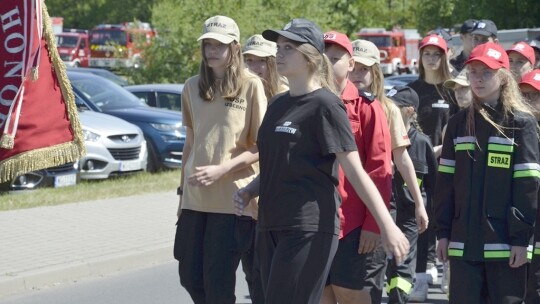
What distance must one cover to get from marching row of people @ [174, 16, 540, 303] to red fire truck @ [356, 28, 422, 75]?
150ft

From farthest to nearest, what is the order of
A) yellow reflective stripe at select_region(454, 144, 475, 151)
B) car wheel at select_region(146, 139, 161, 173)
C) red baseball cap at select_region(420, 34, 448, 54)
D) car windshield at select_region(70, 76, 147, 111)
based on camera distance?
car wheel at select_region(146, 139, 161, 173), car windshield at select_region(70, 76, 147, 111), red baseball cap at select_region(420, 34, 448, 54), yellow reflective stripe at select_region(454, 144, 475, 151)

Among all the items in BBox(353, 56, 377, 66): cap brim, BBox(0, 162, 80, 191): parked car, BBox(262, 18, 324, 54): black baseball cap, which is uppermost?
BBox(262, 18, 324, 54): black baseball cap

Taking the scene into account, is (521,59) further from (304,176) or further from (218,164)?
(304,176)

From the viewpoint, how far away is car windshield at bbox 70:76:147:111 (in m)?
18.4

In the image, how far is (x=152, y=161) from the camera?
61.2ft

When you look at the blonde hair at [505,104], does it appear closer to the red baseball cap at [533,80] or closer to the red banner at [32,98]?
the red baseball cap at [533,80]

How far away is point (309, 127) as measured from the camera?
509 centimetres

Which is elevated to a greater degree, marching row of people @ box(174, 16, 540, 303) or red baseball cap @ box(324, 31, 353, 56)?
red baseball cap @ box(324, 31, 353, 56)

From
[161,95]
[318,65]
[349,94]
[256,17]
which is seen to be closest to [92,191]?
[161,95]

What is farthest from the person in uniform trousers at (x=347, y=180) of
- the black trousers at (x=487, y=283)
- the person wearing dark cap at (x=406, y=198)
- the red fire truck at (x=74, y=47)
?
the red fire truck at (x=74, y=47)

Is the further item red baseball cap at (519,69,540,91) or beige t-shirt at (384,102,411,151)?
red baseball cap at (519,69,540,91)

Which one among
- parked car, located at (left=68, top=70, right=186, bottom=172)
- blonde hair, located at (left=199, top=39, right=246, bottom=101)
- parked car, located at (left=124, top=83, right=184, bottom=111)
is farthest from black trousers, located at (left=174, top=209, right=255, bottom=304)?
parked car, located at (left=124, top=83, right=184, bottom=111)

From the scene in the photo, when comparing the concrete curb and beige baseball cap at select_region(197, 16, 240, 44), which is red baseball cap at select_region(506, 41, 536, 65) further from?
the concrete curb

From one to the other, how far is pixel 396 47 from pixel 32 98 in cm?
5063
